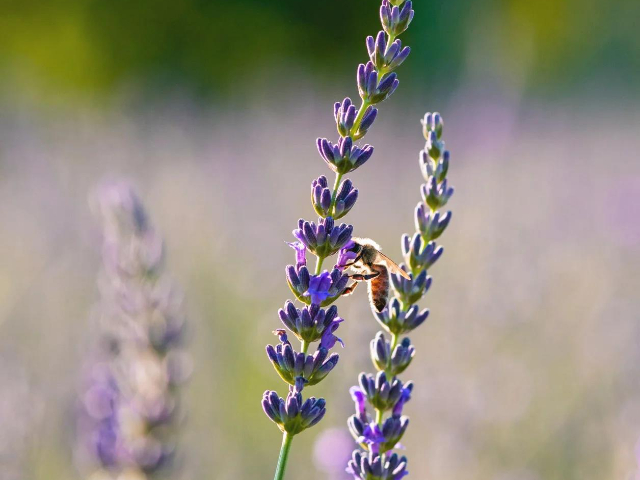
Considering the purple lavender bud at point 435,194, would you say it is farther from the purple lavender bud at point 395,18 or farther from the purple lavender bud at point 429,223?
the purple lavender bud at point 395,18

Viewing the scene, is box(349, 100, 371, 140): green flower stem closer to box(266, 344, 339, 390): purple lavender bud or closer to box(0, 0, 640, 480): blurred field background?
box(266, 344, 339, 390): purple lavender bud

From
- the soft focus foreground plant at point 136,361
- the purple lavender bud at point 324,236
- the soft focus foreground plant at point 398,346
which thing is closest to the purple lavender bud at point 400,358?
the soft focus foreground plant at point 398,346

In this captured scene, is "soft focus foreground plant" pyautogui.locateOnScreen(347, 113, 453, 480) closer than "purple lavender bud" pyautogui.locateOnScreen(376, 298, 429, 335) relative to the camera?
Yes

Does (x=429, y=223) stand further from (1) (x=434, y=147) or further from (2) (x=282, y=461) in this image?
(2) (x=282, y=461)

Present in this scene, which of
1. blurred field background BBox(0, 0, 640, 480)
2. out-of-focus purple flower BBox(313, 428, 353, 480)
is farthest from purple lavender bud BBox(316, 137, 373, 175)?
out-of-focus purple flower BBox(313, 428, 353, 480)

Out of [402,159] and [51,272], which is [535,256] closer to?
[51,272]

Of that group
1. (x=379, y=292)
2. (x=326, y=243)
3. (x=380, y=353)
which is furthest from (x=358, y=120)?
(x=379, y=292)
